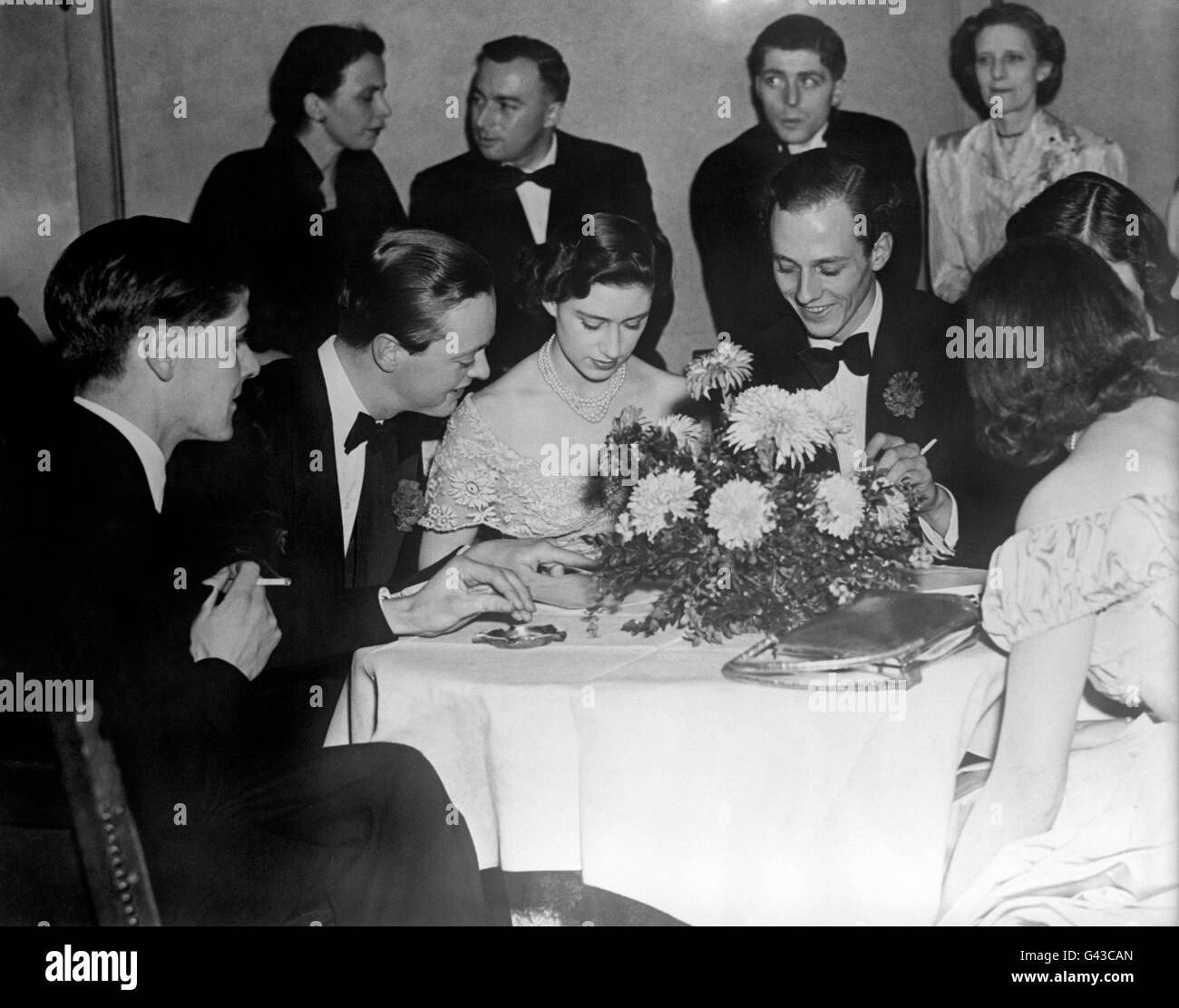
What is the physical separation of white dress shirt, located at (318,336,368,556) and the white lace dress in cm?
18

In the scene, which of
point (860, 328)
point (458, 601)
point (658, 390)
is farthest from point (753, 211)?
point (458, 601)

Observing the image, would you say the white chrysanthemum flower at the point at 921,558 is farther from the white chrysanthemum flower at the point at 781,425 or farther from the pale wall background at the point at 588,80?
the pale wall background at the point at 588,80

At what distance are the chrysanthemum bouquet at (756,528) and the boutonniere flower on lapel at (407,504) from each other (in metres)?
0.64

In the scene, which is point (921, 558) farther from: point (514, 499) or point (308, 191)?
point (308, 191)

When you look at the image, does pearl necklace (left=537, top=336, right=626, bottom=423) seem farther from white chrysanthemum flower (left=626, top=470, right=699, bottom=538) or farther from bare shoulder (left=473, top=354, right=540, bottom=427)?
white chrysanthemum flower (left=626, top=470, right=699, bottom=538)

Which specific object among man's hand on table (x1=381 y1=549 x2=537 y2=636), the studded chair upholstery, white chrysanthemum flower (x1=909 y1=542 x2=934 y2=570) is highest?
white chrysanthemum flower (x1=909 y1=542 x2=934 y2=570)

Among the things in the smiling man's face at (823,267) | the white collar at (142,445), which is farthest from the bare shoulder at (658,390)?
the white collar at (142,445)

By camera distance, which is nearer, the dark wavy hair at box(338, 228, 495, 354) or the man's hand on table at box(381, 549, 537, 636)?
the man's hand on table at box(381, 549, 537, 636)

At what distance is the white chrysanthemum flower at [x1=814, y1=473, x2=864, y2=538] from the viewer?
8.05ft

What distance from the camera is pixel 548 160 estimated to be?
3.19m

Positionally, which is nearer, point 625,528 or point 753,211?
point 625,528

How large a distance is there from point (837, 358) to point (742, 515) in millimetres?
840

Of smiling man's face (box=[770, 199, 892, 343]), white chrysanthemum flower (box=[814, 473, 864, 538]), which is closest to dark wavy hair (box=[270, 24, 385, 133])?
smiling man's face (box=[770, 199, 892, 343])

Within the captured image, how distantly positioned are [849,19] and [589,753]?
6.16 feet
